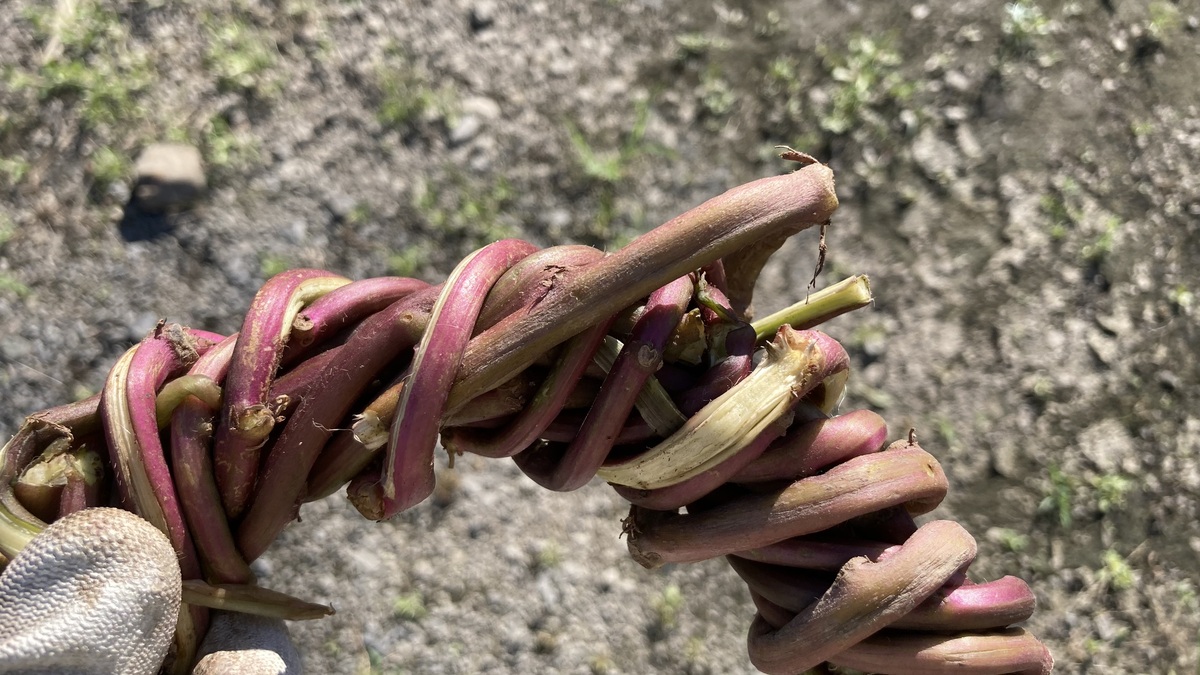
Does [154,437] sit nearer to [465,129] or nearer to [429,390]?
[429,390]

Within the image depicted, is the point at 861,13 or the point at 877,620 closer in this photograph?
the point at 877,620

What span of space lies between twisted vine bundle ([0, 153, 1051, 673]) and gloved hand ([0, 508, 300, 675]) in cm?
5

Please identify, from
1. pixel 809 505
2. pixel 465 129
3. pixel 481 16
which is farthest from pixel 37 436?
pixel 481 16

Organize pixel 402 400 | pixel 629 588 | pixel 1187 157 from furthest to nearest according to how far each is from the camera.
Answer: pixel 1187 157
pixel 629 588
pixel 402 400

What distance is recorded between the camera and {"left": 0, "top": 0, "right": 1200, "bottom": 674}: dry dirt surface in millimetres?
2295

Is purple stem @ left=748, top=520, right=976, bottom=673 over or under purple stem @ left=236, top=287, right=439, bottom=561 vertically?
under

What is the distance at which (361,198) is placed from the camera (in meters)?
2.45

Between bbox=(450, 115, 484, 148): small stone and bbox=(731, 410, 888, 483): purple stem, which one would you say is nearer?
bbox=(731, 410, 888, 483): purple stem

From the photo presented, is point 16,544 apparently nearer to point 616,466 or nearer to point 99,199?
point 616,466

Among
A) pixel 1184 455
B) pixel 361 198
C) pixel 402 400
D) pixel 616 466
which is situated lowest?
pixel 1184 455

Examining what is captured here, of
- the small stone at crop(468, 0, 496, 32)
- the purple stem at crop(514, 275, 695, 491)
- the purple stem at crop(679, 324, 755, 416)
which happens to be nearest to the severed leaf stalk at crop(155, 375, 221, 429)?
the purple stem at crop(514, 275, 695, 491)

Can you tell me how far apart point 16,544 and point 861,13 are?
250 cm

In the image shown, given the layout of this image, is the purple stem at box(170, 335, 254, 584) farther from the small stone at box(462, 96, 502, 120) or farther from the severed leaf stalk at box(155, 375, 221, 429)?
the small stone at box(462, 96, 502, 120)

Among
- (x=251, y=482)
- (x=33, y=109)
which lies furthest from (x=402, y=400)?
(x=33, y=109)
